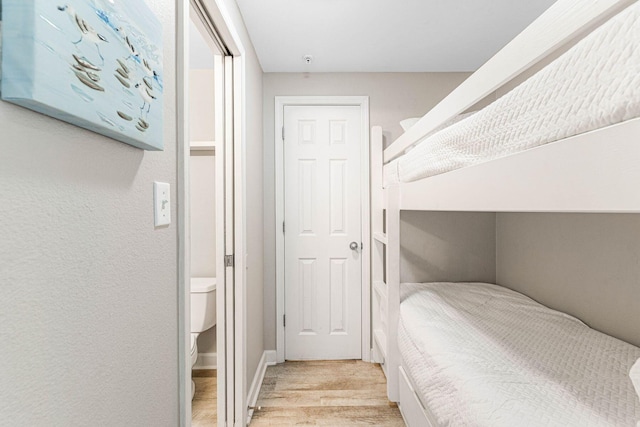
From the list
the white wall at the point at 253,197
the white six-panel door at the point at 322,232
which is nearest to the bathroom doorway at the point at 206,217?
the white wall at the point at 253,197

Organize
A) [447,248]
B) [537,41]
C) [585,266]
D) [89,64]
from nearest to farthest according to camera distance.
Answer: [89,64], [537,41], [585,266], [447,248]

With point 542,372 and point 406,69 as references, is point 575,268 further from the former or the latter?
point 406,69

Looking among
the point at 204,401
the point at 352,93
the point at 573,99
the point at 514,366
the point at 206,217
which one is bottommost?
the point at 204,401

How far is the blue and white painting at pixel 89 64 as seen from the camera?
456mm

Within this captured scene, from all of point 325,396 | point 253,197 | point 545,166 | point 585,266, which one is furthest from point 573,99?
point 325,396

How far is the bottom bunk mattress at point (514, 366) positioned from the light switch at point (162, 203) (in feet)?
3.32

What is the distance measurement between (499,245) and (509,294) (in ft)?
1.86

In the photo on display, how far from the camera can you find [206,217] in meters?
2.56

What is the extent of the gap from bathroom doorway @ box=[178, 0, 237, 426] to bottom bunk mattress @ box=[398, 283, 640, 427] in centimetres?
85

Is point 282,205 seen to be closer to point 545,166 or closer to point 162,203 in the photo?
point 162,203

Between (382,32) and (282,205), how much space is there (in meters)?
1.39

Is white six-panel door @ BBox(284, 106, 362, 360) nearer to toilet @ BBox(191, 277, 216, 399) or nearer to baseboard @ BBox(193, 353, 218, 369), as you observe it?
baseboard @ BBox(193, 353, 218, 369)

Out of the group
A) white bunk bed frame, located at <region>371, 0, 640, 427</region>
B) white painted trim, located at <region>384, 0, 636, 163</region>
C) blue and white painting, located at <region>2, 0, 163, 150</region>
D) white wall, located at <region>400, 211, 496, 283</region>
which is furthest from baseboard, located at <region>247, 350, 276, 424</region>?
white painted trim, located at <region>384, 0, 636, 163</region>

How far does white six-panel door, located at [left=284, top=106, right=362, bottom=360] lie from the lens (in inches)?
109
